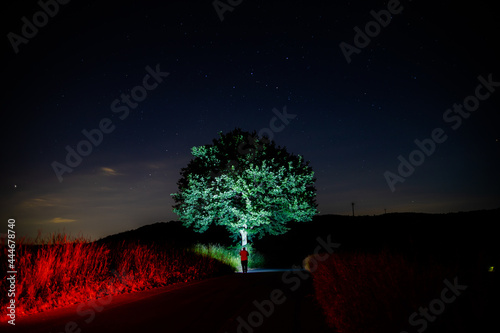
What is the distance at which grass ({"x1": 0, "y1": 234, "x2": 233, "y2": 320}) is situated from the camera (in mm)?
8688

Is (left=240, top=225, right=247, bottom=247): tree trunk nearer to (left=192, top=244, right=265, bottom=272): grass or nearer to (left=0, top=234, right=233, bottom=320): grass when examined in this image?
(left=192, top=244, right=265, bottom=272): grass

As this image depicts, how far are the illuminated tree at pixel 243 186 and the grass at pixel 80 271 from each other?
12.5 metres

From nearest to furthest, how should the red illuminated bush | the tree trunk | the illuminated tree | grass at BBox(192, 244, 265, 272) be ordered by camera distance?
1. the red illuminated bush
2. grass at BBox(192, 244, 265, 272)
3. the illuminated tree
4. the tree trunk

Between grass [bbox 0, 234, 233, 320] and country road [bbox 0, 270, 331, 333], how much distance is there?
55 centimetres

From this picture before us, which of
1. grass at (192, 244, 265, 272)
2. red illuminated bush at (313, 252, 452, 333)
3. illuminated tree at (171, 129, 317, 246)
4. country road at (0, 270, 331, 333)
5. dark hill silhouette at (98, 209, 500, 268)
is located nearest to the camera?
red illuminated bush at (313, 252, 452, 333)

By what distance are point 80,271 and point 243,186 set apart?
18037 mm

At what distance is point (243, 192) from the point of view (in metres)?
27.7

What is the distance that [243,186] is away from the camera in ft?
90.8

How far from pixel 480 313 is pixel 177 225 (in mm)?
101667

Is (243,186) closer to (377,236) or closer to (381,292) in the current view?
(377,236)

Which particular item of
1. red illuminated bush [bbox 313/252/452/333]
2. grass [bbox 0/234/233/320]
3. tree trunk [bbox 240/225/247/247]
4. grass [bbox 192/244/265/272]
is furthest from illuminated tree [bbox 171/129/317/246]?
red illuminated bush [bbox 313/252/452/333]

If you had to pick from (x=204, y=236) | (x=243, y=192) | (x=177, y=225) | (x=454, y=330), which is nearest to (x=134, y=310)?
(x=454, y=330)

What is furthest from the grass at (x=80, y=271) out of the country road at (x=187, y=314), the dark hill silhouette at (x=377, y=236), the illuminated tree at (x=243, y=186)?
the illuminated tree at (x=243, y=186)

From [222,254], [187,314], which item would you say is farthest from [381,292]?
[222,254]
